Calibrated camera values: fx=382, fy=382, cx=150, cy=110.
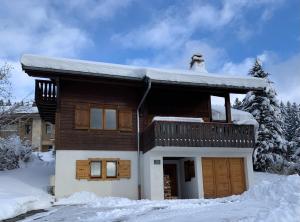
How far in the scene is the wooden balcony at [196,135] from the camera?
17094mm

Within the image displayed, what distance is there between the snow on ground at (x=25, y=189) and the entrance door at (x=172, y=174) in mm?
6099

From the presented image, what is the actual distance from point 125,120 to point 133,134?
0.80m

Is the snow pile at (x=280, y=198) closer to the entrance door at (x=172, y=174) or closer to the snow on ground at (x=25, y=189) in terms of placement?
the snow on ground at (x=25, y=189)

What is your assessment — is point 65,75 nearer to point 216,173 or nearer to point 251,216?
point 216,173

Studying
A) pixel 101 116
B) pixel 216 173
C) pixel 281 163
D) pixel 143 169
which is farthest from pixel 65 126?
pixel 281 163

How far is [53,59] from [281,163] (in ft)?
59.5

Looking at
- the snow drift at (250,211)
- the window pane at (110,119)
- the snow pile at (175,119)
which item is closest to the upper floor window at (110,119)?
the window pane at (110,119)

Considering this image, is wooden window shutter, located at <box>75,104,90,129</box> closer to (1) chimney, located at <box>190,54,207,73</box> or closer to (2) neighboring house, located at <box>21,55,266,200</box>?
(2) neighboring house, located at <box>21,55,266,200</box>

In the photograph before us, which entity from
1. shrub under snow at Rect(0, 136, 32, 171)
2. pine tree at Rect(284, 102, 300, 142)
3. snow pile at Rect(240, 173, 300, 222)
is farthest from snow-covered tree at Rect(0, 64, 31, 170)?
pine tree at Rect(284, 102, 300, 142)

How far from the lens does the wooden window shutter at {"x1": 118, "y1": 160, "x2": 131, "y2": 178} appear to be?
18094 mm

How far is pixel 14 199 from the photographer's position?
506 inches

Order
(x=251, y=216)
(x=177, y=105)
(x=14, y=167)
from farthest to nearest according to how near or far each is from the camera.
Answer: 1. (x=14, y=167)
2. (x=177, y=105)
3. (x=251, y=216)

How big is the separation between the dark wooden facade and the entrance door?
2356 mm

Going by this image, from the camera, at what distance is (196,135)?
17.7 metres
